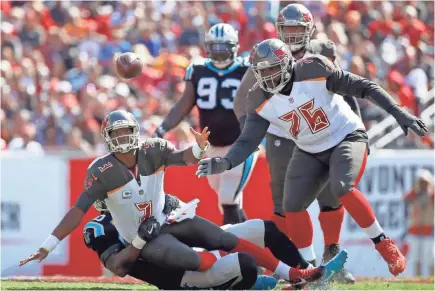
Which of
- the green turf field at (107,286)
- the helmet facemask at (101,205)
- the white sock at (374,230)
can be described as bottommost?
the green turf field at (107,286)

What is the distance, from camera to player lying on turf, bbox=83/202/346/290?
7586mm

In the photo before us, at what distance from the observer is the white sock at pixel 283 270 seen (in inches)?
303

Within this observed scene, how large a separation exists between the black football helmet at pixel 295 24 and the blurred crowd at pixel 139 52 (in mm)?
4051

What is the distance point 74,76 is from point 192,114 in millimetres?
1644

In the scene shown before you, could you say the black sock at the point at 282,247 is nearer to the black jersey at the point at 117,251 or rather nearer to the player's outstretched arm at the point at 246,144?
the player's outstretched arm at the point at 246,144

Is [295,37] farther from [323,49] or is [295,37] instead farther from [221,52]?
[221,52]

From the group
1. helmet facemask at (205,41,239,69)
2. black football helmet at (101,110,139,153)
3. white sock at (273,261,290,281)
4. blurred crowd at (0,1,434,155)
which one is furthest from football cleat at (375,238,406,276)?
blurred crowd at (0,1,434,155)

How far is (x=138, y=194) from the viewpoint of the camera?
7641 millimetres

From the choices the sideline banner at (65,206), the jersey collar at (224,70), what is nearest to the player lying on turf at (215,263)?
the jersey collar at (224,70)

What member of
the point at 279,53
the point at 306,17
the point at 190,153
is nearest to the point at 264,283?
the point at 190,153

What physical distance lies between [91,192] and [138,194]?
1.07 feet

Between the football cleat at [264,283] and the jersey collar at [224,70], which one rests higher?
the jersey collar at [224,70]

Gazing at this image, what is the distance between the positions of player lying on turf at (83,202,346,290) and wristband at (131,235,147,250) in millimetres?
31

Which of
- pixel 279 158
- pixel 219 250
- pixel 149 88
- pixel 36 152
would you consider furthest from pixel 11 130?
pixel 219 250
